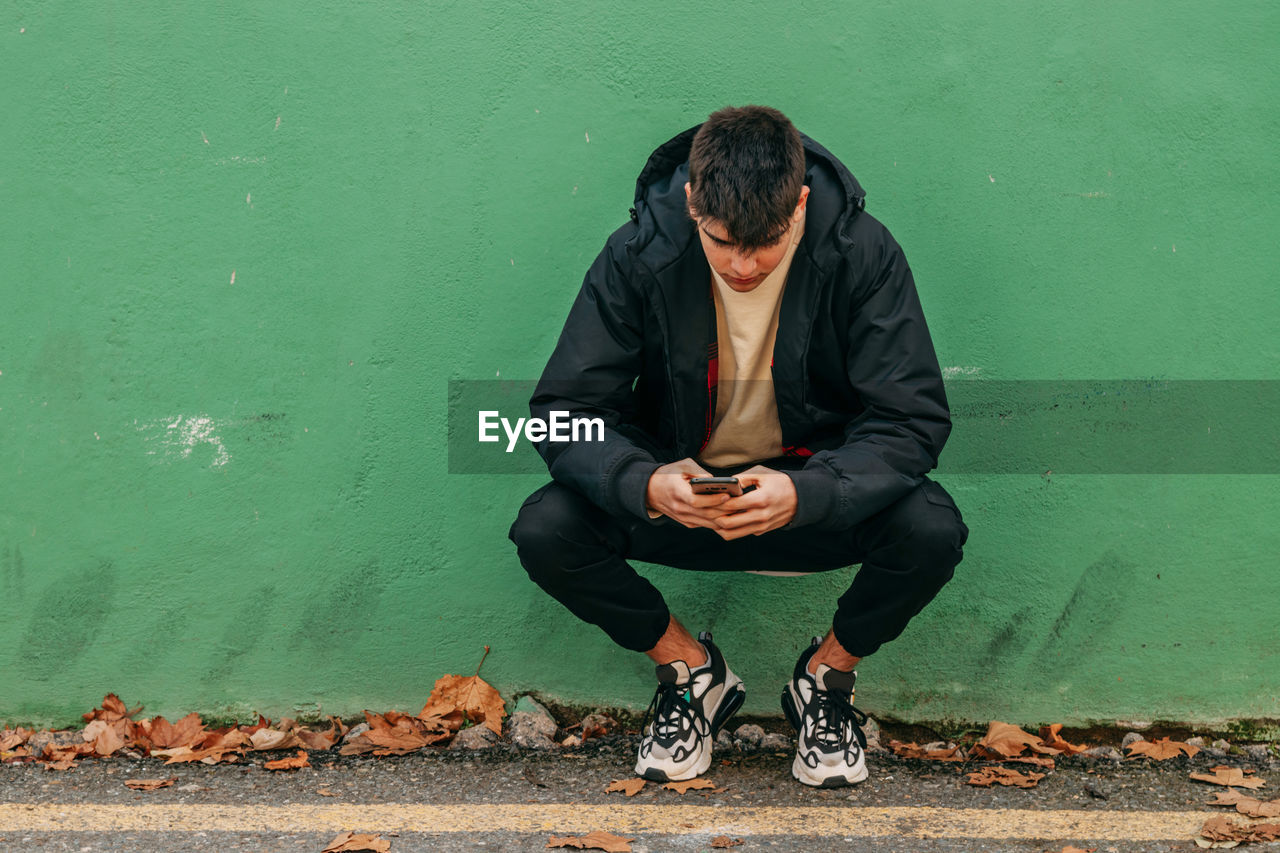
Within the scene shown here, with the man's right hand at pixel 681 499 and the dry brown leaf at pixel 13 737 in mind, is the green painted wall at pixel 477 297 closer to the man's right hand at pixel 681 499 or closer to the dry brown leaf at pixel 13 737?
the dry brown leaf at pixel 13 737

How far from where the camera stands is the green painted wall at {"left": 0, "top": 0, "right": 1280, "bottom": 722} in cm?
321

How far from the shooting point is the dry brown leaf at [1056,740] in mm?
3193

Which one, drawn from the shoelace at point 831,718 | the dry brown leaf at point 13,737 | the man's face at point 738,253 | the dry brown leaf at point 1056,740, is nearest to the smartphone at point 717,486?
the man's face at point 738,253

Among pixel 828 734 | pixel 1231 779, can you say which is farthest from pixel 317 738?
pixel 1231 779

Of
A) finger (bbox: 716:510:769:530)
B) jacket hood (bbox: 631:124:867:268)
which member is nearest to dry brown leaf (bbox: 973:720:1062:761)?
finger (bbox: 716:510:769:530)

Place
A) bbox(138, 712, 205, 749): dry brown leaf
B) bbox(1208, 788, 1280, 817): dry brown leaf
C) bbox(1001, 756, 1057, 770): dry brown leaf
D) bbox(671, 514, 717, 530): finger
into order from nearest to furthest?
bbox(671, 514, 717, 530): finger → bbox(1208, 788, 1280, 817): dry brown leaf → bbox(1001, 756, 1057, 770): dry brown leaf → bbox(138, 712, 205, 749): dry brown leaf

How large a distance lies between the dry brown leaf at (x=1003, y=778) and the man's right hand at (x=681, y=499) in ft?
3.43

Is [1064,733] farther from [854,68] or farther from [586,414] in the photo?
[854,68]

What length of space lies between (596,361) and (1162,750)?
1.98 meters

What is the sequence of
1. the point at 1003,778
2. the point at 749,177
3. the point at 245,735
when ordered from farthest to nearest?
the point at 245,735 < the point at 1003,778 < the point at 749,177

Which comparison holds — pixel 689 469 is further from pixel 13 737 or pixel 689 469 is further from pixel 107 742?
pixel 13 737

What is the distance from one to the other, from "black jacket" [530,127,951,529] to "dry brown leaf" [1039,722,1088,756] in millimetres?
1049

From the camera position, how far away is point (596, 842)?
2.60m

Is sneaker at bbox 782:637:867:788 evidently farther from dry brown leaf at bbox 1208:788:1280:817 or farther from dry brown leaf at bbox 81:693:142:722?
dry brown leaf at bbox 81:693:142:722
